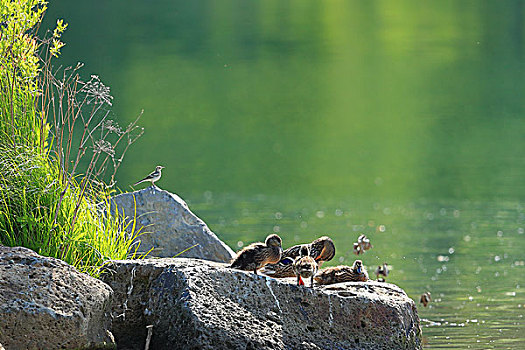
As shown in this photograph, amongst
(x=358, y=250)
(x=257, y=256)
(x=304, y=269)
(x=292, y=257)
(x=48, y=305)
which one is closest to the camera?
(x=48, y=305)

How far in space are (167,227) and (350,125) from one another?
5198cm

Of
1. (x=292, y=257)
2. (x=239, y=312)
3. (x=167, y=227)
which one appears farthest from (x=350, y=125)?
(x=239, y=312)

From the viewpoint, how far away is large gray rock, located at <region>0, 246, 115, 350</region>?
7.54 m

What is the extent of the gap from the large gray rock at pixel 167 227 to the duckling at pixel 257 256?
1.90 meters

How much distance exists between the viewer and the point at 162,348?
320 inches

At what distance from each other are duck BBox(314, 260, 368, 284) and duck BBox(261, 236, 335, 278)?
1.13 ft

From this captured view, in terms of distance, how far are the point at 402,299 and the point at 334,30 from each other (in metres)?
92.4

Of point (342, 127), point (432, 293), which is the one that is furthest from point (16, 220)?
point (342, 127)

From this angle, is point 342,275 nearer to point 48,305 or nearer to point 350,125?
point 48,305

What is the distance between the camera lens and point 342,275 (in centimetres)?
1014

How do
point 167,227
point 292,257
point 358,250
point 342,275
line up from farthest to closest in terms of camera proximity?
point 358,250 < point 167,227 < point 292,257 < point 342,275

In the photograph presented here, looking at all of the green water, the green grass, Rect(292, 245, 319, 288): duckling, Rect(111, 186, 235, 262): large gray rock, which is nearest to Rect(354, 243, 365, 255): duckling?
the green water

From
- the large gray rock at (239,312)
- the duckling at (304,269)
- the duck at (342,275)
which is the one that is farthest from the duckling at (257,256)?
the duck at (342,275)

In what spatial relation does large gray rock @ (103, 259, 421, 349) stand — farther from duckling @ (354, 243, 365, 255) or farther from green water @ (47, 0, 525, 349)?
green water @ (47, 0, 525, 349)
